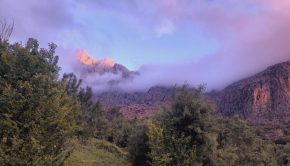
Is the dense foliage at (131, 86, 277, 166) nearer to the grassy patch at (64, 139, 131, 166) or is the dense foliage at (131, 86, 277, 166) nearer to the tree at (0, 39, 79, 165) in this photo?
the grassy patch at (64, 139, 131, 166)

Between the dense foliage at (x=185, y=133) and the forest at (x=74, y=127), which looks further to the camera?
the dense foliage at (x=185, y=133)

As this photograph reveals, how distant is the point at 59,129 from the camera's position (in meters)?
17.4

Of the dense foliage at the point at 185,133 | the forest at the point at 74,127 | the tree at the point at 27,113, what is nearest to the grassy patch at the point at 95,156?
the forest at the point at 74,127

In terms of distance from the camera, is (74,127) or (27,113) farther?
(74,127)

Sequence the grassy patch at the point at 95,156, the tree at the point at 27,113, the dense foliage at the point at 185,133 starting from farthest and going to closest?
1. the grassy patch at the point at 95,156
2. the dense foliage at the point at 185,133
3. the tree at the point at 27,113

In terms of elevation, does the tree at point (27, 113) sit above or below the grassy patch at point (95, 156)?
above

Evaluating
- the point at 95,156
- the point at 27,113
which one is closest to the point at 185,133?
the point at 95,156

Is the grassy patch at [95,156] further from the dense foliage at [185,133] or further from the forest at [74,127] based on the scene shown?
the dense foliage at [185,133]

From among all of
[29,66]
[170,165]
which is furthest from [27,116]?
[170,165]

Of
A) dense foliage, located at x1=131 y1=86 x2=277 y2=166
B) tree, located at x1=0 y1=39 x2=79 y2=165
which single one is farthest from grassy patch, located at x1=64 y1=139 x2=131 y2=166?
tree, located at x1=0 y1=39 x2=79 y2=165

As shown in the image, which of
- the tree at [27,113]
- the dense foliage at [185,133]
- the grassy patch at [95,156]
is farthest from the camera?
the grassy patch at [95,156]

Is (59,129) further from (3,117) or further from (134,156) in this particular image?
(134,156)

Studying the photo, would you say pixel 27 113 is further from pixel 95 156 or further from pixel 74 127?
pixel 95 156

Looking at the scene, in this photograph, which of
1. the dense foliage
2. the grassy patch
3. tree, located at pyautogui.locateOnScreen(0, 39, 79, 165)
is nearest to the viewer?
tree, located at pyautogui.locateOnScreen(0, 39, 79, 165)
